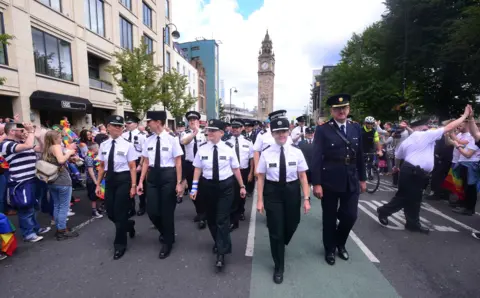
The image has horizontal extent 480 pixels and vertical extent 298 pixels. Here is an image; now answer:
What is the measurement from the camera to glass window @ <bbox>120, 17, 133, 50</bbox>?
21441 mm

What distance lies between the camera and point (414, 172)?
4645 millimetres

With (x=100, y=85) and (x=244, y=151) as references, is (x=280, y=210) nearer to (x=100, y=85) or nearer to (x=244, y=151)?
(x=244, y=151)

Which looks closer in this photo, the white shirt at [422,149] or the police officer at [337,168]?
the police officer at [337,168]

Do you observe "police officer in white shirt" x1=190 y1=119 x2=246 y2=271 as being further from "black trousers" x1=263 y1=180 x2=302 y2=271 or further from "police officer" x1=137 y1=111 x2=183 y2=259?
"black trousers" x1=263 y1=180 x2=302 y2=271

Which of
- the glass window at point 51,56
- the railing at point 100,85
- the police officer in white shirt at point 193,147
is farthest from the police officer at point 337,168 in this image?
the railing at point 100,85

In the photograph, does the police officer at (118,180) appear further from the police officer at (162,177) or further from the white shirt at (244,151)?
the white shirt at (244,151)

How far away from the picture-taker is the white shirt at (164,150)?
13.0 ft

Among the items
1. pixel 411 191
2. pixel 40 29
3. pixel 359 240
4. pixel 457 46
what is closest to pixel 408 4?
pixel 457 46

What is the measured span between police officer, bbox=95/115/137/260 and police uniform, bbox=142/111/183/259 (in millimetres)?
309

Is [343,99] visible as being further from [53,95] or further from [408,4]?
[408,4]

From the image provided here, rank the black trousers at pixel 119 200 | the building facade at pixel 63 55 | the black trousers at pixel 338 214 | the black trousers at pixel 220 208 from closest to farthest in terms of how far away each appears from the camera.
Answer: the black trousers at pixel 220 208 < the black trousers at pixel 338 214 < the black trousers at pixel 119 200 < the building facade at pixel 63 55

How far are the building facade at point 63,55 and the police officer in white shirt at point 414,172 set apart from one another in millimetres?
16141

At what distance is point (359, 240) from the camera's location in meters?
4.49

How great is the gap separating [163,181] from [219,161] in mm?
995
